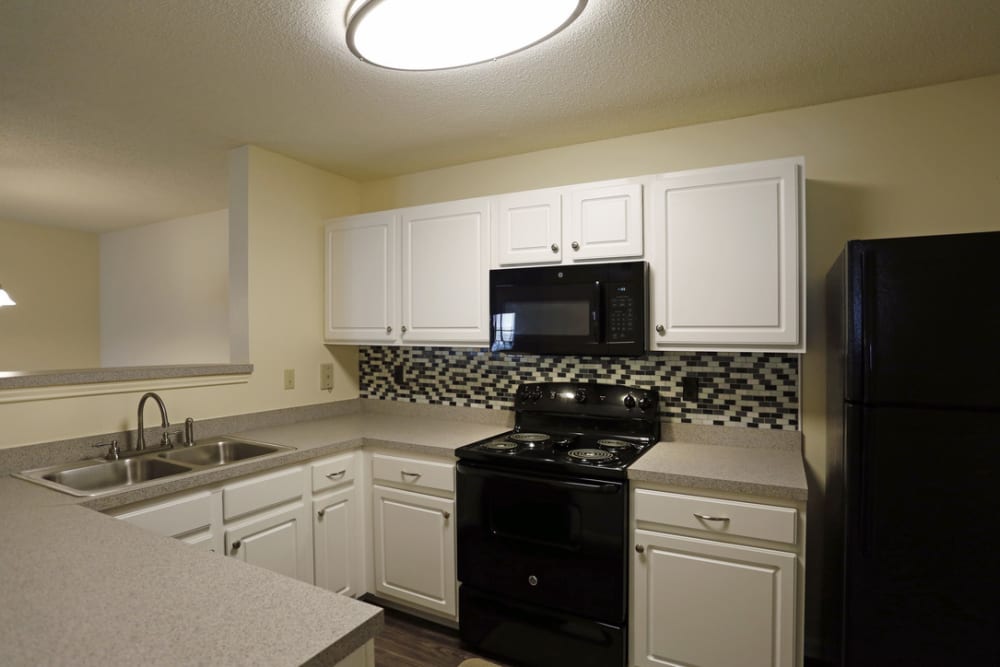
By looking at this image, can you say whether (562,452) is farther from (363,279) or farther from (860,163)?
(860,163)

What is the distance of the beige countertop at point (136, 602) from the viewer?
0.83 m

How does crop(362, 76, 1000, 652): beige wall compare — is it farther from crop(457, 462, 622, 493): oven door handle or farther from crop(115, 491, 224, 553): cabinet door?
crop(115, 491, 224, 553): cabinet door

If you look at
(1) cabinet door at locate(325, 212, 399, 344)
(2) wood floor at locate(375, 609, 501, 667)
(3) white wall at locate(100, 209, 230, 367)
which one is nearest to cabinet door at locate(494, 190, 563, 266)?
(1) cabinet door at locate(325, 212, 399, 344)

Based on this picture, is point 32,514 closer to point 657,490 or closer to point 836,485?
point 657,490

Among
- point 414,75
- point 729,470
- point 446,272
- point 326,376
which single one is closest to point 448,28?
point 414,75

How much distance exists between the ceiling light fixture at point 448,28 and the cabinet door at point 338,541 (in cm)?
179

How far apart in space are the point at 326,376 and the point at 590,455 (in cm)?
171

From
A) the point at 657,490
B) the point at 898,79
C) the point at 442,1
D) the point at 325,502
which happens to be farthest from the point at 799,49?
the point at 325,502

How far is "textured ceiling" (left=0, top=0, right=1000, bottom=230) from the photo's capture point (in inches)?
63.2

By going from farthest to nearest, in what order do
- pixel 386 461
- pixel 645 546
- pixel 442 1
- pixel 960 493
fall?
1. pixel 386 461
2. pixel 645 546
3. pixel 960 493
4. pixel 442 1

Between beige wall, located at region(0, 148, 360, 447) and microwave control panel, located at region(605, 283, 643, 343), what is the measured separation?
1.72m

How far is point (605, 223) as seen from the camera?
229 centimetres

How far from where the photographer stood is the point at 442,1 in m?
1.33

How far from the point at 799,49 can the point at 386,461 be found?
7.34 feet
